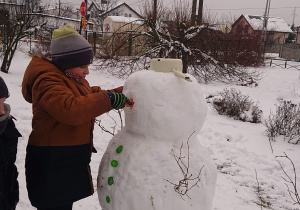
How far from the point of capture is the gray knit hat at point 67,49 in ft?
5.24

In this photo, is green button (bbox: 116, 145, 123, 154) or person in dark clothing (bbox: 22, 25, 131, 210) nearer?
person in dark clothing (bbox: 22, 25, 131, 210)

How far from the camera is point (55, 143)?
5.21 ft

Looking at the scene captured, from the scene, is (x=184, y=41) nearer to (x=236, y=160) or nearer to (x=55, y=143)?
(x=236, y=160)

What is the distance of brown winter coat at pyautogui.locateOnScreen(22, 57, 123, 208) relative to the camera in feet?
4.84

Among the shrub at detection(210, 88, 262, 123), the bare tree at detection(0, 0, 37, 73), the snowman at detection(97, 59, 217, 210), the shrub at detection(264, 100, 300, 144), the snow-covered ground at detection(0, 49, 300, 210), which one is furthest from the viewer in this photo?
the bare tree at detection(0, 0, 37, 73)

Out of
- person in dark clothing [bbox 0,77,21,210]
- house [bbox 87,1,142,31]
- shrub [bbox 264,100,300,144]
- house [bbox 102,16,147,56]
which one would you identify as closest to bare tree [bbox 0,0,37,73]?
house [bbox 102,16,147,56]

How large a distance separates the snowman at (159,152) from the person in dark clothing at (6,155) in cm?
56

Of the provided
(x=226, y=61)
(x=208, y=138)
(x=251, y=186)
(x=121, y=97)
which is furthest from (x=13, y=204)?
(x=226, y=61)

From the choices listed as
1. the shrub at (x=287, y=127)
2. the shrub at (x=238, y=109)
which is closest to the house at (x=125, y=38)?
the shrub at (x=238, y=109)

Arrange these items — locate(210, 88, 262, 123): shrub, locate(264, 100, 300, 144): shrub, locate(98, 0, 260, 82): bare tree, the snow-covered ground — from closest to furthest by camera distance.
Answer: the snow-covered ground < locate(264, 100, 300, 144): shrub < locate(210, 88, 262, 123): shrub < locate(98, 0, 260, 82): bare tree

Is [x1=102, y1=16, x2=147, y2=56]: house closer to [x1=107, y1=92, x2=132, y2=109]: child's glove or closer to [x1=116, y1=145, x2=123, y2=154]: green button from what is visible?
[x1=116, y1=145, x2=123, y2=154]: green button

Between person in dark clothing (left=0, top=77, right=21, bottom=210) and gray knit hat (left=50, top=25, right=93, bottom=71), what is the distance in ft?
1.17

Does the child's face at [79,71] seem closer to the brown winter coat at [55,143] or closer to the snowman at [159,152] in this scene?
the brown winter coat at [55,143]

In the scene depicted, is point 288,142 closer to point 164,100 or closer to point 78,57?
point 164,100
